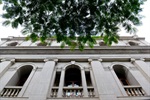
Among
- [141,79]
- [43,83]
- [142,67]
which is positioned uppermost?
[142,67]

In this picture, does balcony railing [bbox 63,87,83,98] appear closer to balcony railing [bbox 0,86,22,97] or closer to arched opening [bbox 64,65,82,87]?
arched opening [bbox 64,65,82,87]

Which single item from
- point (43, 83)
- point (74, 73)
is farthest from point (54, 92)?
point (74, 73)

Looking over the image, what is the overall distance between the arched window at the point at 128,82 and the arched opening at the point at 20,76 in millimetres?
7565

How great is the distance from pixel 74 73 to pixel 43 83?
365 cm

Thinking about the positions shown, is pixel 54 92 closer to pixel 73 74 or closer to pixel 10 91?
pixel 10 91

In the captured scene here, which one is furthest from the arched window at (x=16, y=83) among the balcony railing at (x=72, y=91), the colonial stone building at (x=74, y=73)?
the balcony railing at (x=72, y=91)

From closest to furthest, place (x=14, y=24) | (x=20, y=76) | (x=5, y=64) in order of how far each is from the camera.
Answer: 1. (x=14, y=24)
2. (x=5, y=64)
3. (x=20, y=76)

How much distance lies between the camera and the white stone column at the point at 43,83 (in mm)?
8055

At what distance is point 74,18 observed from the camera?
6008 mm

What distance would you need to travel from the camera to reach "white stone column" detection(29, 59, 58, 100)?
26.4 feet

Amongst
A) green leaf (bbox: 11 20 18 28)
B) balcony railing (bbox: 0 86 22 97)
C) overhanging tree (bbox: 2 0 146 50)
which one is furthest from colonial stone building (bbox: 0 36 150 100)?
green leaf (bbox: 11 20 18 28)

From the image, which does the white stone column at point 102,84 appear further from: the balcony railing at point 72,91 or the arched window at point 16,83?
the arched window at point 16,83

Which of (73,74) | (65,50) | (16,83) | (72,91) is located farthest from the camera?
(65,50)

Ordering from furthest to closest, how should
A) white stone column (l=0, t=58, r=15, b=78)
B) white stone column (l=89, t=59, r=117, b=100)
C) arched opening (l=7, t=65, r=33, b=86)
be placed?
arched opening (l=7, t=65, r=33, b=86), white stone column (l=0, t=58, r=15, b=78), white stone column (l=89, t=59, r=117, b=100)
